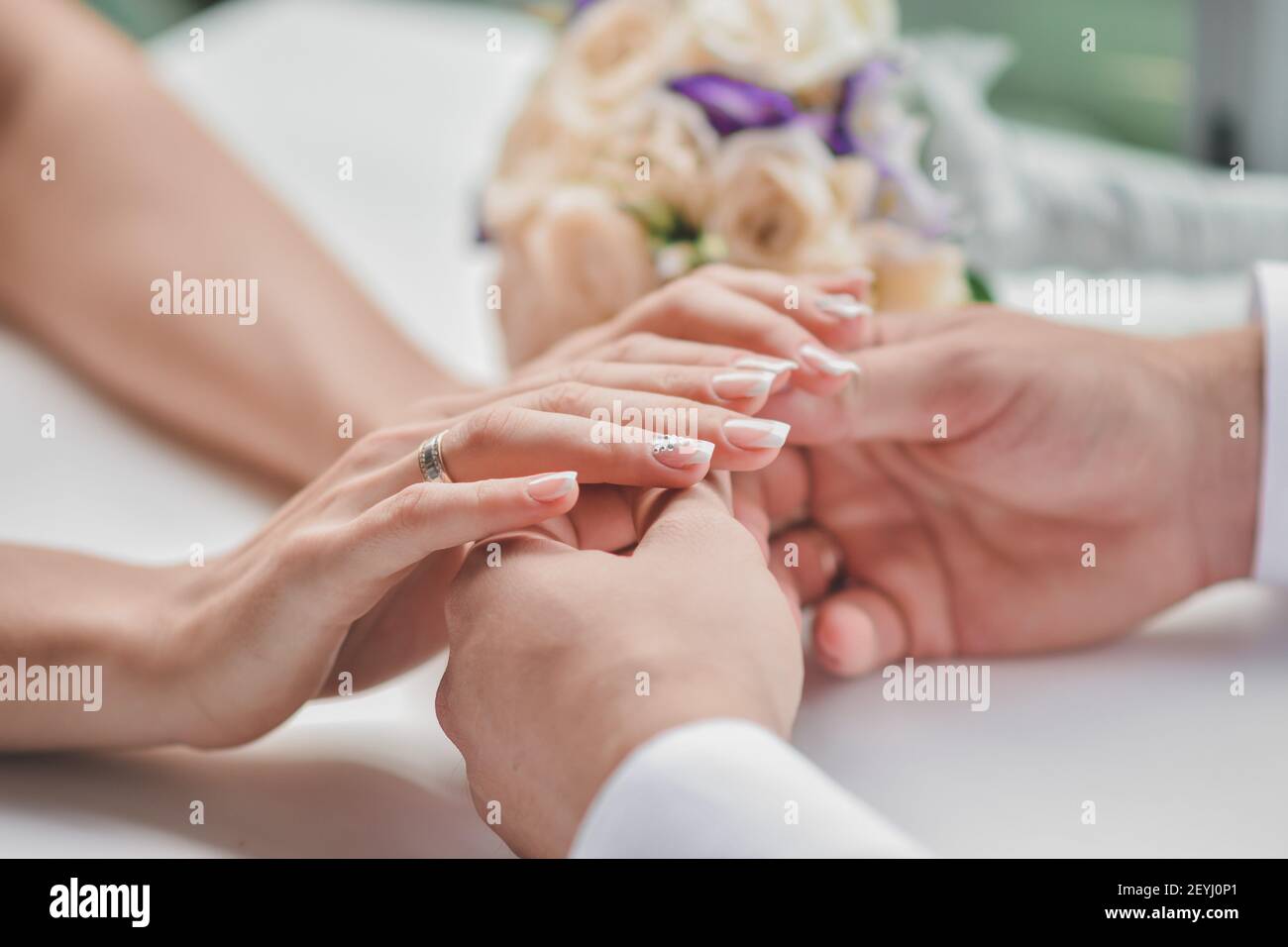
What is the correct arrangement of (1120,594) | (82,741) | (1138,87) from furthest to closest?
(1138,87)
(1120,594)
(82,741)

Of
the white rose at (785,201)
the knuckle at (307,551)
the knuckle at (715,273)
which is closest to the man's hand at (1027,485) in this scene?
the knuckle at (715,273)

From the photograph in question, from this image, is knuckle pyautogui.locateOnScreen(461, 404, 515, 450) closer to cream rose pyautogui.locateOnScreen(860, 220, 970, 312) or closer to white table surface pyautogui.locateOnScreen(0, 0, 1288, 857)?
white table surface pyautogui.locateOnScreen(0, 0, 1288, 857)

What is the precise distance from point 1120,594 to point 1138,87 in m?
1.69

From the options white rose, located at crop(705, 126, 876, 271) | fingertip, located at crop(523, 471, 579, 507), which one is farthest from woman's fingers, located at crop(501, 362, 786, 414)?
white rose, located at crop(705, 126, 876, 271)

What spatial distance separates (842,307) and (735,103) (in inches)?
12.8

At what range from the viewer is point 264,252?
1282mm

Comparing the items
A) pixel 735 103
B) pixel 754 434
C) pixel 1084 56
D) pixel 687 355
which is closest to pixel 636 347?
pixel 687 355

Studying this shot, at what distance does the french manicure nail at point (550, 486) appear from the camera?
0.64m

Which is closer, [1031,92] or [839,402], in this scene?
[839,402]
